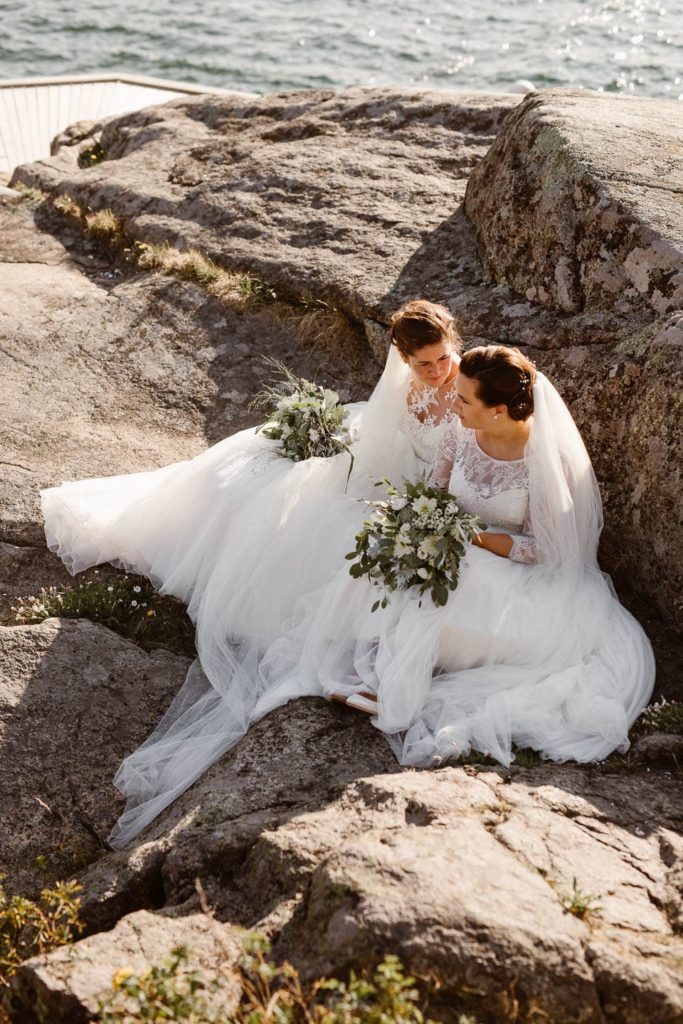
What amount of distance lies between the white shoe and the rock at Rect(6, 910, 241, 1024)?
1284mm

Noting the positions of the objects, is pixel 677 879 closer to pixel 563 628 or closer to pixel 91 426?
pixel 563 628

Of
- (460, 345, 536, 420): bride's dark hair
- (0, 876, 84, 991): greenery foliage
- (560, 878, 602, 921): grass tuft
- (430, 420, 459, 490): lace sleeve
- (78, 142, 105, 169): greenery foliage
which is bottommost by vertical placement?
(0, 876, 84, 991): greenery foliage

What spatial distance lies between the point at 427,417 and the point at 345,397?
1745 mm

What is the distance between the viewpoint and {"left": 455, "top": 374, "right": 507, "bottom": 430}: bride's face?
4.86 meters

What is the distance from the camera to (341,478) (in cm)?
573

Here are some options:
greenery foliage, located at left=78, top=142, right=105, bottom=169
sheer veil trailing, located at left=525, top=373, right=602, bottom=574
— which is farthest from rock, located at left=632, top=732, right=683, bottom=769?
greenery foliage, located at left=78, top=142, right=105, bottom=169

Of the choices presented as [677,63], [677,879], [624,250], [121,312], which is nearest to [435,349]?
[624,250]

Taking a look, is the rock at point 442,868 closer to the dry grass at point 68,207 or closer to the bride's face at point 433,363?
the bride's face at point 433,363

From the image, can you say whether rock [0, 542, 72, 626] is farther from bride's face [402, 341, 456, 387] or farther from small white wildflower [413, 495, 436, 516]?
bride's face [402, 341, 456, 387]

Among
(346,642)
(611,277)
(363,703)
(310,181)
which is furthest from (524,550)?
(310,181)

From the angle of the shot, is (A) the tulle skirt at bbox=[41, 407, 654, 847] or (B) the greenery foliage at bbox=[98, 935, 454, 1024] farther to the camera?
(A) the tulle skirt at bbox=[41, 407, 654, 847]

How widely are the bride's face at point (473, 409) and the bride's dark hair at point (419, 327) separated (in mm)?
538

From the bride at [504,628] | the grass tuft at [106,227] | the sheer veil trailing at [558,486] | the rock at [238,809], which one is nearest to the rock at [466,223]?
the grass tuft at [106,227]

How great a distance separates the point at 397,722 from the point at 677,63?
22.8 m
